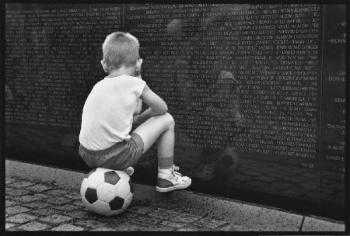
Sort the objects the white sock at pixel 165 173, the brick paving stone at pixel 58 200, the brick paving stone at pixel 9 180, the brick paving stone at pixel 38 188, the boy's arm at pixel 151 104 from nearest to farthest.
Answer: the boy's arm at pixel 151 104
the white sock at pixel 165 173
the brick paving stone at pixel 58 200
the brick paving stone at pixel 38 188
the brick paving stone at pixel 9 180

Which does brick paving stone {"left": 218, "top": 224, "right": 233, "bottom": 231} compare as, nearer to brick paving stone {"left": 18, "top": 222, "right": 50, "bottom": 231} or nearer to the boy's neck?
brick paving stone {"left": 18, "top": 222, "right": 50, "bottom": 231}

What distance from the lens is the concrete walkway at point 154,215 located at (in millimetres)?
4633

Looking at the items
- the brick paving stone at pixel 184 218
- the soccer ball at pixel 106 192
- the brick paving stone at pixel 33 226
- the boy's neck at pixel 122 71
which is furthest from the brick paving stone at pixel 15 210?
the boy's neck at pixel 122 71

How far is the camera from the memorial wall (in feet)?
15.0

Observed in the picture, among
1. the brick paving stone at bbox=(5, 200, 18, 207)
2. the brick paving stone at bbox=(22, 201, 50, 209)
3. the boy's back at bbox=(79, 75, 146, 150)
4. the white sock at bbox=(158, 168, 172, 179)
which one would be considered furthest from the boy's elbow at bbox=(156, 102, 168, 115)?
the brick paving stone at bbox=(5, 200, 18, 207)

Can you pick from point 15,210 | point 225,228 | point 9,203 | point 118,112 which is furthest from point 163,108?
point 9,203

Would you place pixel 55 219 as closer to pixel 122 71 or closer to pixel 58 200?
pixel 58 200

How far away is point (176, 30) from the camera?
5.36 metres

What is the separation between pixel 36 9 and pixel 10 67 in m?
0.87

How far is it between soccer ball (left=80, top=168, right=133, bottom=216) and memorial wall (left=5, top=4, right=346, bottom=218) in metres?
0.90

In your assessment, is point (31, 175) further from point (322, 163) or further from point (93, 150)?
point (322, 163)

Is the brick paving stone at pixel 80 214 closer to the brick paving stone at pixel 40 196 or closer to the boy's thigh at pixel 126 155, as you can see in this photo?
the boy's thigh at pixel 126 155

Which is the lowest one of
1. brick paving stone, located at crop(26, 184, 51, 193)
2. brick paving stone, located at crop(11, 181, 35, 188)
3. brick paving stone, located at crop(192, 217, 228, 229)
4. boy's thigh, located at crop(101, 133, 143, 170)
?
brick paving stone, located at crop(192, 217, 228, 229)

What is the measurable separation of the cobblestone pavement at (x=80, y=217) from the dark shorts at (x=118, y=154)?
500 mm
